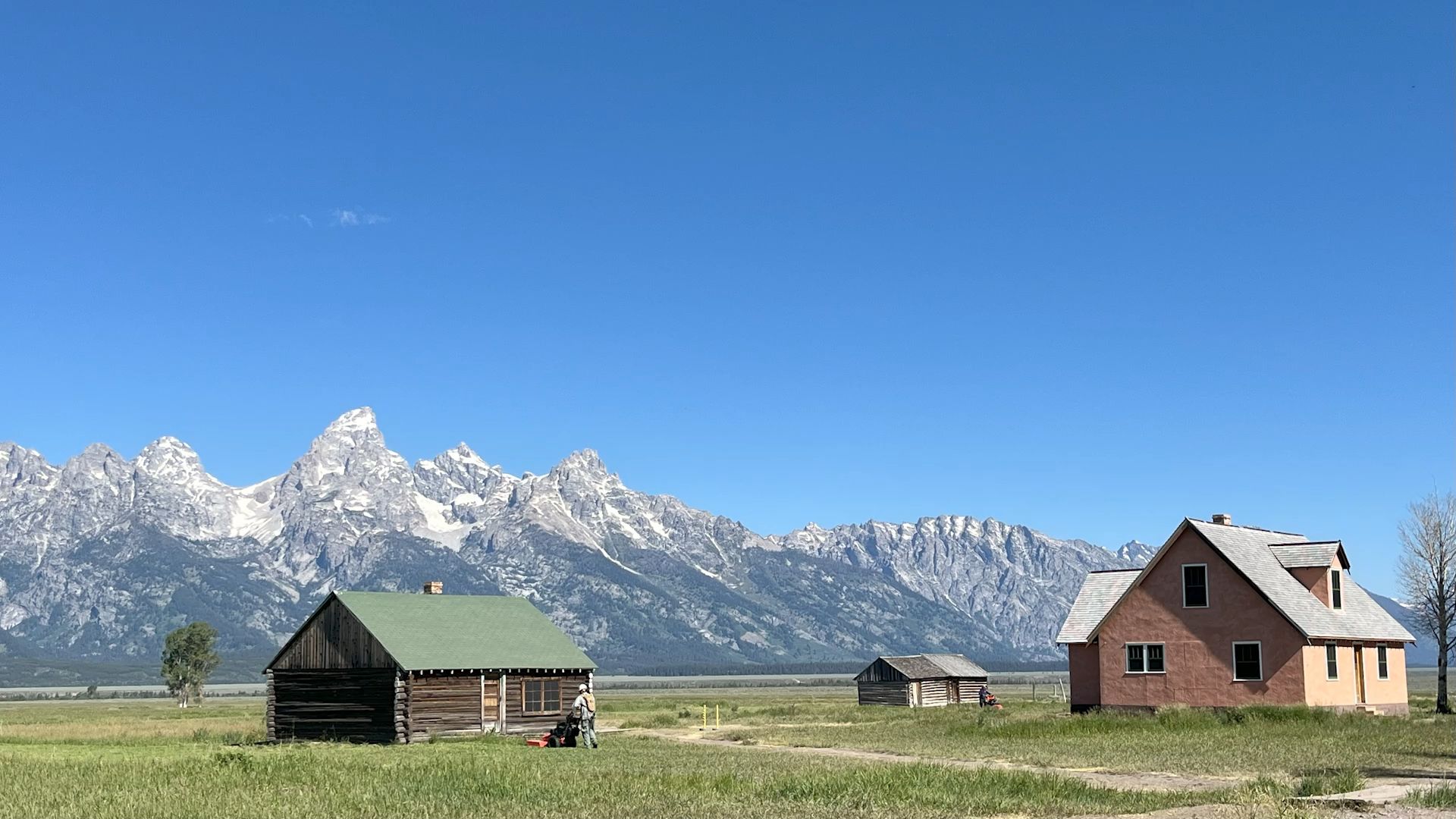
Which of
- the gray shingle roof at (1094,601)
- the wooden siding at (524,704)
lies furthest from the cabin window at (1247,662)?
the wooden siding at (524,704)

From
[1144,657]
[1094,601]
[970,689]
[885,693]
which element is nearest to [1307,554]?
[1144,657]

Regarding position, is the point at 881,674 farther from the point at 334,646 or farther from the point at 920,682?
the point at 334,646

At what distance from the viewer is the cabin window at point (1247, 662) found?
5534 centimetres

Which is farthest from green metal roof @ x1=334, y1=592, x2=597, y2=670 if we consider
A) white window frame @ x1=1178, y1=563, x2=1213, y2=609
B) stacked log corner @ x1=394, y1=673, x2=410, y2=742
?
white window frame @ x1=1178, y1=563, x2=1213, y2=609

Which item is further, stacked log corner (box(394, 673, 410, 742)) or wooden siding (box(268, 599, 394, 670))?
wooden siding (box(268, 599, 394, 670))

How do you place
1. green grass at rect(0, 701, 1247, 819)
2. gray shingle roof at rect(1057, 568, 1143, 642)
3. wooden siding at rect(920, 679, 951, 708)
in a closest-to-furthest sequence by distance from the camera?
green grass at rect(0, 701, 1247, 819) → gray shingle roof at rect(1057, 568, 1143, 642) → wooden siding at rect(920, 679, 951, 708)

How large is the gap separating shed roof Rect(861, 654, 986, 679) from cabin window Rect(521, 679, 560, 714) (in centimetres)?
4796

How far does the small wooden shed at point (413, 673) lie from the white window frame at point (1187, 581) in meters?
24.3

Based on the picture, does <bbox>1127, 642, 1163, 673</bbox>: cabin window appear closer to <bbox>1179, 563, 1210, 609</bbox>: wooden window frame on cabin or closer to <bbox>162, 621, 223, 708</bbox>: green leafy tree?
<bbox>1179, 563, 1210, 609</bbox>: wooden window frame on cabin

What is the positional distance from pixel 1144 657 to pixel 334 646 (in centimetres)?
3285

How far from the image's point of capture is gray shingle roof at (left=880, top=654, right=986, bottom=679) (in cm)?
10338

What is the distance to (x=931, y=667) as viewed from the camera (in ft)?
345

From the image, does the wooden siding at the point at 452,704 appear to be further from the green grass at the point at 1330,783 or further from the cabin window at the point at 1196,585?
the green grass at the point at 1330,783

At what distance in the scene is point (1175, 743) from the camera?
41562mm
